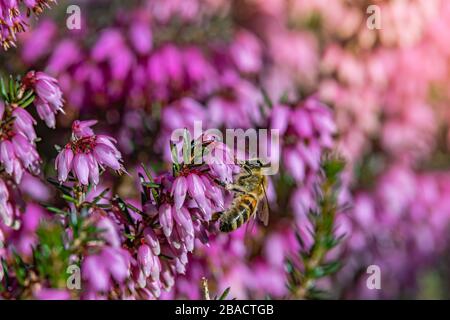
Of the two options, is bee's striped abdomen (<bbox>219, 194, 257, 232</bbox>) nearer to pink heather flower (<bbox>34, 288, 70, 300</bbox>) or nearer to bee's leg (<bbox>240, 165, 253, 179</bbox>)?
bee's leg (<bbox>240, 165, 253, 179</bbox>)

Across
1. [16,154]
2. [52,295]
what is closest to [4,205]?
[16,154]

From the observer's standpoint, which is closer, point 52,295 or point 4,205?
point 4,205

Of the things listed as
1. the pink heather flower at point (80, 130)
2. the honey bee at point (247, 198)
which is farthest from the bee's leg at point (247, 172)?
the pink heather flower at point (80, 130)

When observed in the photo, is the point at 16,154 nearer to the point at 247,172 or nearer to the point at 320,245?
the point at 247,172

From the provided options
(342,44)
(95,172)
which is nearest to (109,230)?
(95,172)

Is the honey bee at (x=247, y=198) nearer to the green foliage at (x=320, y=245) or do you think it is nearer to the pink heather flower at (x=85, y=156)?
the green foliage at (x=320, y=245)

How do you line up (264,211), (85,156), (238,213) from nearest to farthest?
1. (85,156)
2. (238,213)
3. (264,211)

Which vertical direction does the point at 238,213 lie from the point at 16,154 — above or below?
below
